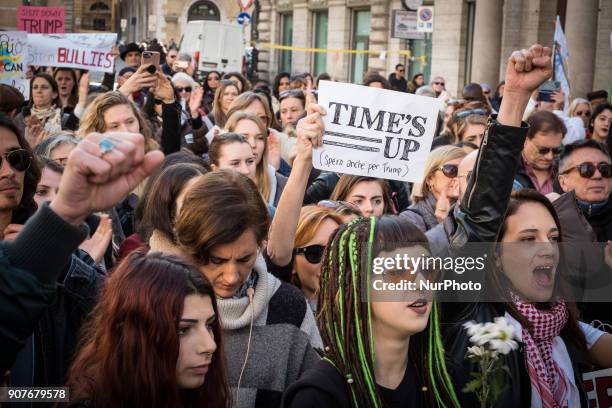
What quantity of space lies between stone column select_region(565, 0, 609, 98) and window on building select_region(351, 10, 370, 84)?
44.2ft

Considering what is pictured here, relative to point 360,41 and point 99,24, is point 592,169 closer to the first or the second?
point 360,41

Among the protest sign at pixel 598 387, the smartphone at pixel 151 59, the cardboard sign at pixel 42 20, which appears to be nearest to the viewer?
the protest sign at pixel 598 387

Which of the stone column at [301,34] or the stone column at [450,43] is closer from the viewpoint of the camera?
the stone column at [450,43]

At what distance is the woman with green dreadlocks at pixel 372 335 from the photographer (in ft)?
9.34

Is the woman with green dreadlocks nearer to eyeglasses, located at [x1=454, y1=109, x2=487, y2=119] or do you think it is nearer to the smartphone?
the smartphone

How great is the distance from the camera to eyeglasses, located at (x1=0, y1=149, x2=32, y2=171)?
11.5ft

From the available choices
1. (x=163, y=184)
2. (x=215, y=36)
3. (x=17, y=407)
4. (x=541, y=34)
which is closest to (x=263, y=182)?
(x=163, y=184)

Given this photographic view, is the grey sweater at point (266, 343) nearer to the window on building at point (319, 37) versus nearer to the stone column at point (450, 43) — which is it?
the stone column at point (450, 43)

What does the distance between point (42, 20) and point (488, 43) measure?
35.7ft

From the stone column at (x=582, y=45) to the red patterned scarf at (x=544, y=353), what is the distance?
1433 centimetres

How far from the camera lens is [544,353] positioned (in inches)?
135

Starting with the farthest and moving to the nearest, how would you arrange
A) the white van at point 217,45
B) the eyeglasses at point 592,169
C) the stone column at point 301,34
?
the stone column at point 301,34, the white van at point 217,45, the eyeglasses at point 592,169

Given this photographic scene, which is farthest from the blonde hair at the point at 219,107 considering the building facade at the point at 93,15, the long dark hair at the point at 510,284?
the building facade at the point at 93,15

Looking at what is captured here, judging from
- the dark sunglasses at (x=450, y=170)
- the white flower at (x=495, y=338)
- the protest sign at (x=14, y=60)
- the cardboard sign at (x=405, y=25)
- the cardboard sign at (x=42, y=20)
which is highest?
the cardboard sign at (x=405, y=25)
